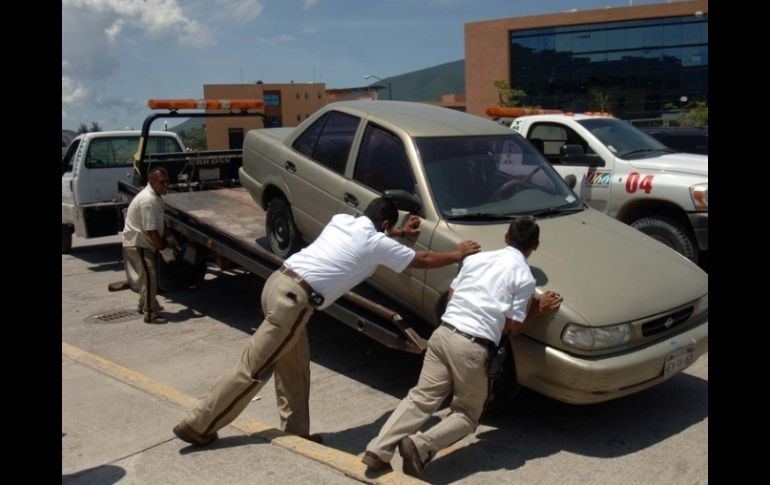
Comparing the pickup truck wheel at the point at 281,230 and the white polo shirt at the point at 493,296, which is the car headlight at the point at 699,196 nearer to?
the white polo shirt at the point at 493,296

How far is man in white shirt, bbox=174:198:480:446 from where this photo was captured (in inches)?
166

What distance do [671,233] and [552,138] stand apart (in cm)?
209

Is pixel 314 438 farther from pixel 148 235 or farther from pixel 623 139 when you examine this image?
pixel 623 139

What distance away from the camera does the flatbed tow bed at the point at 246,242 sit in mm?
5066

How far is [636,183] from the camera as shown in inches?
307

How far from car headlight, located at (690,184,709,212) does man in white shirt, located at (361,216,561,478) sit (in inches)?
153

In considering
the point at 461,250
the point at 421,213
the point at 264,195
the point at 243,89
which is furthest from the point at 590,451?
the point at 243,89

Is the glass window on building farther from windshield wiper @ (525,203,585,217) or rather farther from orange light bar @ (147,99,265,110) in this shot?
windshield wiper @ (525,203,585,217)

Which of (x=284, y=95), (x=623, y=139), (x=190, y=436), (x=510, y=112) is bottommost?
(x=190, y=436)

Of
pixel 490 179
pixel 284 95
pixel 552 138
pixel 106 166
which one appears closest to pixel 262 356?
pixel 490 179

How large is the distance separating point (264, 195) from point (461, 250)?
289 cm

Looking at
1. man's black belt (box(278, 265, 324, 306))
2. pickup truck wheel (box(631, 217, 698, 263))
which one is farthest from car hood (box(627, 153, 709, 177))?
man's black belt (box(278, 265, 324, 306))

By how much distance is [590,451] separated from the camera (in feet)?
14.4
